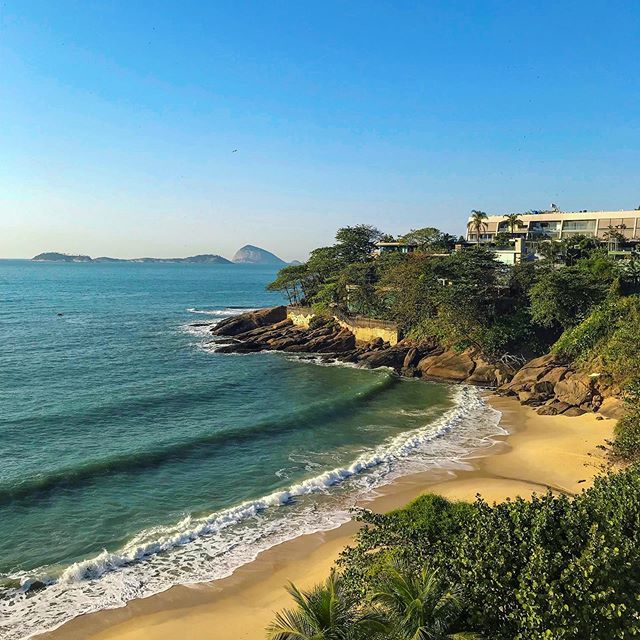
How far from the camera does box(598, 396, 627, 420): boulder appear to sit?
32219mm

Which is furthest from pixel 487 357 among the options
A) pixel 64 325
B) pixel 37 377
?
pixel 64 325

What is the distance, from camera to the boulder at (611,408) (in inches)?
1268

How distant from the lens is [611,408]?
33.0 metres

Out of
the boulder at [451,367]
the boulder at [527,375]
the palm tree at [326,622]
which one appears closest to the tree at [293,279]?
the boulder at [451,367]

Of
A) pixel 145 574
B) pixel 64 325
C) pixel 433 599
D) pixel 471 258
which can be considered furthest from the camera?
pixel 64 325

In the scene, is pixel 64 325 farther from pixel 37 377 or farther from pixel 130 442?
pixel 130 442

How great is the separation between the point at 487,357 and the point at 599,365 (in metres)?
10.2

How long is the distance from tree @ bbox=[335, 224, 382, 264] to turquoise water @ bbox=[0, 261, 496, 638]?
77.5 feet

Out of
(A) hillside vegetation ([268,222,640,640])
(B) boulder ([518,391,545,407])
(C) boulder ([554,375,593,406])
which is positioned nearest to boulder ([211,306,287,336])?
(B) boulder ([518,391,545,407])

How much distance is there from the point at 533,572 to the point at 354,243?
6626 centimetres

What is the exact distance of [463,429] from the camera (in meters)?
32.9

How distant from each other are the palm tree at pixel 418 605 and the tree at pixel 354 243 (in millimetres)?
62599

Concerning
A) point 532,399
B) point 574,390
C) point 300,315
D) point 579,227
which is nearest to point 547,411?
point 532,399

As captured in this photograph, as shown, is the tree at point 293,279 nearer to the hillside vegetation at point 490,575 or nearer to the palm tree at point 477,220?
the palm tree at point 477,220
